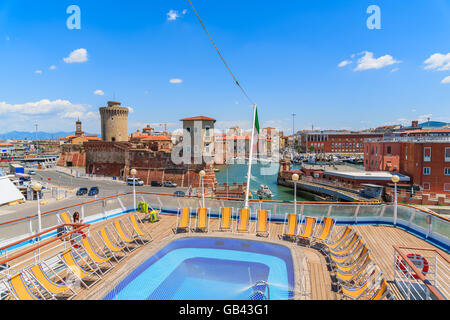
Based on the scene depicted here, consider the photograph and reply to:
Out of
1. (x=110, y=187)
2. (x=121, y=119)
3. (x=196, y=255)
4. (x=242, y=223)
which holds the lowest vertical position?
(x=110, y=187)

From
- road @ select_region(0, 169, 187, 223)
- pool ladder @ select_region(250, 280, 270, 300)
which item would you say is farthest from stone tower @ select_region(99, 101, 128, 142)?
pool ladder @ select_region(250, 280, 270, 300)

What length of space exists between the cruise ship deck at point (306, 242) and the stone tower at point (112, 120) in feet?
135

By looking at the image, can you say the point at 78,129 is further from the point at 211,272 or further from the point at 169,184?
the point at 211,272

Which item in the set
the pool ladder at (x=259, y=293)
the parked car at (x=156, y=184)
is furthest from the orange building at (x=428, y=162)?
the parked car at (x=156, y=184)

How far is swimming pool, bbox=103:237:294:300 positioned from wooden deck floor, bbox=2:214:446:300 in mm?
409

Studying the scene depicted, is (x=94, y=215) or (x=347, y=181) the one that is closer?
(x=94, y=215)

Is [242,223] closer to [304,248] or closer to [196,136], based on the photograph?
[304,248]

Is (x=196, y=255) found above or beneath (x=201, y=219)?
beneath

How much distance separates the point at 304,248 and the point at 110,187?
32.4 metres

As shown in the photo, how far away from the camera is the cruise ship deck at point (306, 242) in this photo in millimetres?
4781

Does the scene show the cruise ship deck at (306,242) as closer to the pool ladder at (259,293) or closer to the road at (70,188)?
the pool ladder at (259,293)

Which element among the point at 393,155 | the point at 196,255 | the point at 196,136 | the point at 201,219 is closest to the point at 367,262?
the point at 196,255

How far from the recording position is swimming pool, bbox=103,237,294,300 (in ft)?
17.2

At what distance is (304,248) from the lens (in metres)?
6.77
